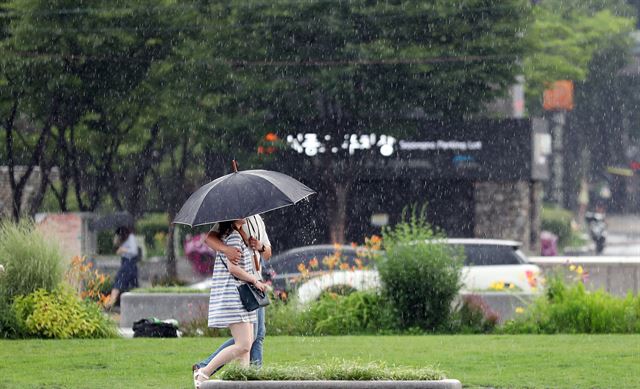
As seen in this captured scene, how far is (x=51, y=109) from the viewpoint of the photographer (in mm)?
33500

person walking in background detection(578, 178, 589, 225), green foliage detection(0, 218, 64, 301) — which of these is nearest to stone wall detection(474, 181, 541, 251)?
green foliage detection(0, 218, 64, 301)

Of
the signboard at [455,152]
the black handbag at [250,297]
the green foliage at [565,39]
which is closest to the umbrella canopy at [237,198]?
the black handbag at [250,297]

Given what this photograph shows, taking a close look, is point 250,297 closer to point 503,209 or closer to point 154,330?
point 154,330

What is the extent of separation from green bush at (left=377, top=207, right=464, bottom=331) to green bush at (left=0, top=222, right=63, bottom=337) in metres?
4.15

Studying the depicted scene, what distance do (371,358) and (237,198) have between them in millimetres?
4094

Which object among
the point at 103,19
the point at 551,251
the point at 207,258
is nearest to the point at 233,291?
the point at 103,19

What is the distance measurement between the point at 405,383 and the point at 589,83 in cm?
6744

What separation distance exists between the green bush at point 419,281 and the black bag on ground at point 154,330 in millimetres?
2770

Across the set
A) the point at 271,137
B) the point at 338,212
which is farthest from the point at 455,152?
the point at 271,137

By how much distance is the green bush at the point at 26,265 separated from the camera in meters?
16.1

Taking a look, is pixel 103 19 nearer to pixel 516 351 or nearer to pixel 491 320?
pixel 491 320

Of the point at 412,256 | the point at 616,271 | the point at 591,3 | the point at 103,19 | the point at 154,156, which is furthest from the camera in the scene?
the point at 591,3

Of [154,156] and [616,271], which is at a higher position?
[154,156]

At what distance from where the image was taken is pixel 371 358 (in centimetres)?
1302
